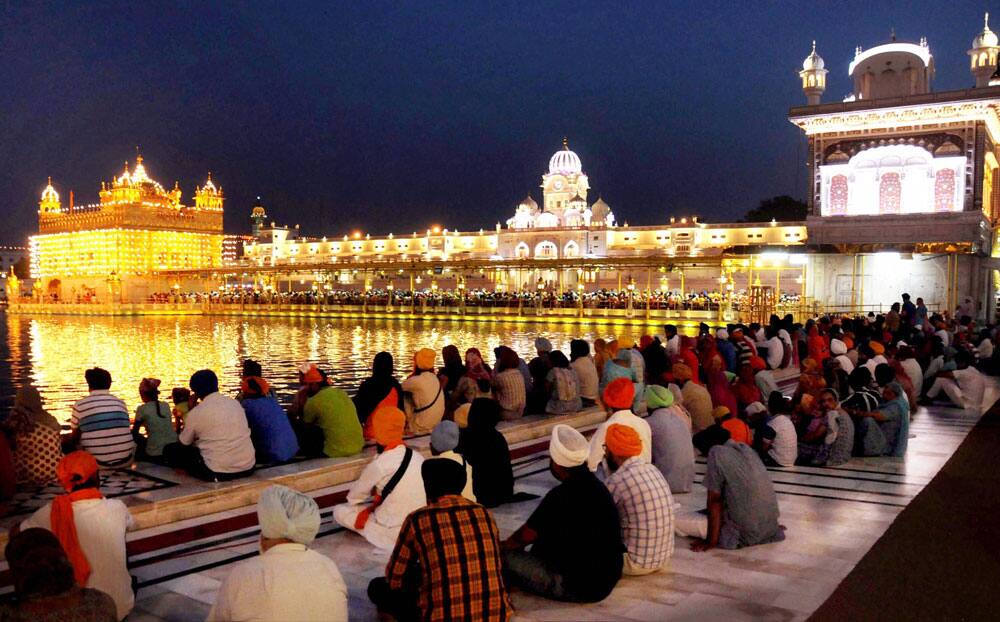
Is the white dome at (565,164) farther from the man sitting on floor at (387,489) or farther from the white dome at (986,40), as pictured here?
the man sitting on floor at (387,489)

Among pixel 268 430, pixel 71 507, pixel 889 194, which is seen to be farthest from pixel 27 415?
pixel 889 194

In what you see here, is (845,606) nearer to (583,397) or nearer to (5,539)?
(5,539)

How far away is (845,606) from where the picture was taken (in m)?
Result: 3.83

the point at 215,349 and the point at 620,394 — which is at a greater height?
the point at 620,394

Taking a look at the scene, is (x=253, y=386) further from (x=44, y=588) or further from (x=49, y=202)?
(x=49, y=202)

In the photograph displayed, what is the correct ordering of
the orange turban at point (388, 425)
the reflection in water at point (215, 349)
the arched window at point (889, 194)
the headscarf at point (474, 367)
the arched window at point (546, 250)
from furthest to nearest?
1. the arched window at point (546, 250)
2. the arched window at point (889, 194)
3. the reflection in water at point (215, 349)
4. the headscarf at point (474, 367)
5. the orange turban at point (388, 425)

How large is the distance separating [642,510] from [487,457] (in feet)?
5.38

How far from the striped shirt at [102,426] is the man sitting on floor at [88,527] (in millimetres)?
2344

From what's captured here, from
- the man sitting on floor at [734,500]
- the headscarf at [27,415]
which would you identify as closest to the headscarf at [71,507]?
the headscarf at [27,415]

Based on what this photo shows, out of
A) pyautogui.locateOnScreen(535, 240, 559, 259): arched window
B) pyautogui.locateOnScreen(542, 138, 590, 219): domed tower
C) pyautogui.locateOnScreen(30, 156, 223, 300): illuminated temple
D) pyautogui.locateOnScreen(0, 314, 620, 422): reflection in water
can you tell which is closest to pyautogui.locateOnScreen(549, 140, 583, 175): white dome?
pyautogui.locateOnScreen(542, 138, 590, 219): domed tower

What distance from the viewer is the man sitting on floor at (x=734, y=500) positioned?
15.0 feet

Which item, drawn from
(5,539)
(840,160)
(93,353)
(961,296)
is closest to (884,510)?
(5,539)

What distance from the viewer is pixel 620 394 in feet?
16.8

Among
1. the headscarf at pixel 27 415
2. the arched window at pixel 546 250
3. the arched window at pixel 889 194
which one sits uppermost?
the arched window at pixel 889 194
